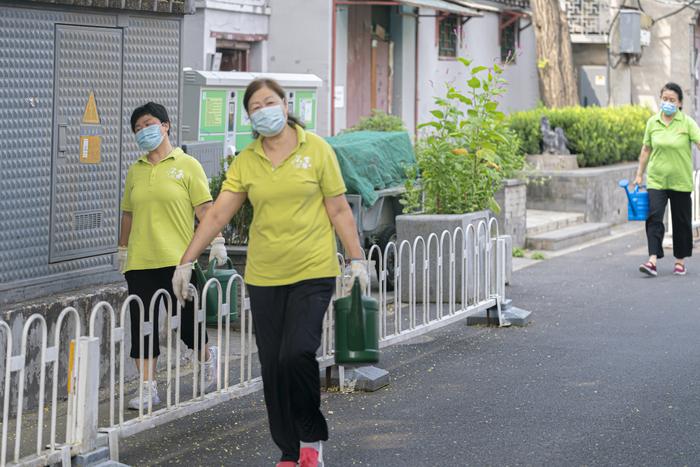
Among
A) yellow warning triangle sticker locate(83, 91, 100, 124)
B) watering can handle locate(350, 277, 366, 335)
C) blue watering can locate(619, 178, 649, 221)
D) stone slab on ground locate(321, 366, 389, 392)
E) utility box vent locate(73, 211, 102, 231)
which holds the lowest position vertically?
stone slab on ground locate(321, 366, 389, 392)

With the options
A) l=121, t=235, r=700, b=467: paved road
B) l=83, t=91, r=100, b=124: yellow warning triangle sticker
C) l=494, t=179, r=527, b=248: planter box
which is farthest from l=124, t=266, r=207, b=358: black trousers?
l=494, t=179, r=527, b=248: planter box

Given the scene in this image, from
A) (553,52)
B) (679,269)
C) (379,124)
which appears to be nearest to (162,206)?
(679,269)

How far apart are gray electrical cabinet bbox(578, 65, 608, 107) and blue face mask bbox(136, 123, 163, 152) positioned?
80.3ft

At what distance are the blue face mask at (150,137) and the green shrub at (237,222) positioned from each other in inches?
132

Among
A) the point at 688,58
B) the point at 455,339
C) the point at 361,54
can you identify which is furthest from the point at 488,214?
the point at 688,58

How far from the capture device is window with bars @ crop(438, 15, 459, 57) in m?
25.7

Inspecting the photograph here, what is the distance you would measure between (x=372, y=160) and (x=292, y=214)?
6.01 m

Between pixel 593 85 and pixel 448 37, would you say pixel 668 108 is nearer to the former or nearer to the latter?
pixel 448 37

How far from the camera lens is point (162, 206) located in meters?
7.84

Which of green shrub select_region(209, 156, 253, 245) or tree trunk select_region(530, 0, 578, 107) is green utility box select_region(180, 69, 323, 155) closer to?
green shrub select_region(209, 156, 253, 245)

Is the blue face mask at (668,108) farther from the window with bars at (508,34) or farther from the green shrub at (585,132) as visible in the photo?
the window with bars at (508,34)

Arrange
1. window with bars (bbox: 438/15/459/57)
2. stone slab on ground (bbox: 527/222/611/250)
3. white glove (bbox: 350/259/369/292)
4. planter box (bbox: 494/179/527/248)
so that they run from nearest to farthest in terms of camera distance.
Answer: white glove (bbox: 350/259/369/292)
planter box (bbox: 494/179/527/248)
stone slab on ground (bbox: 527/222/611/250)
window with bars (bbox: 438/15/459/57)

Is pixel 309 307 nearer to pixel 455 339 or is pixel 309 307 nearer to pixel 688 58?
pixel 455 339

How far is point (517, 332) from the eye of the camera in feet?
35.5
